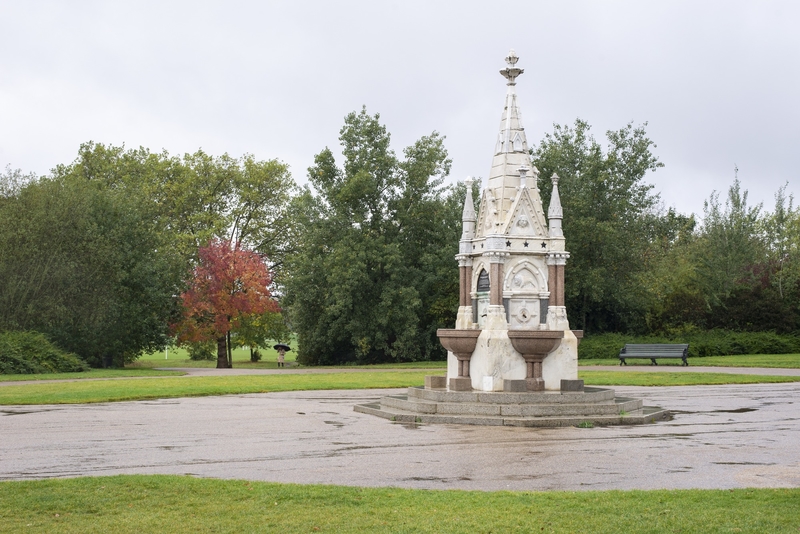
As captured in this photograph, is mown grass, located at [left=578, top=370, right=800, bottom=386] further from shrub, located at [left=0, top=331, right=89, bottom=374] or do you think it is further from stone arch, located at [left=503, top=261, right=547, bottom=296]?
shrub, located at [left=0, top=331, right=89, bottom=374]

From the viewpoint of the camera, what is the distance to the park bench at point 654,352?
1463 inches

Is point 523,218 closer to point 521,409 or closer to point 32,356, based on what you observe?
point 521,409

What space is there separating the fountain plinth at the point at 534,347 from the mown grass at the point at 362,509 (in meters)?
9.69

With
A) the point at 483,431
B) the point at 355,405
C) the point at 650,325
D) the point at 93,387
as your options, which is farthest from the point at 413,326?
the point at 483,431

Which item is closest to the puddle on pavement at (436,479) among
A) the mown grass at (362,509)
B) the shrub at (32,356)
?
the mown grass at (362,509)

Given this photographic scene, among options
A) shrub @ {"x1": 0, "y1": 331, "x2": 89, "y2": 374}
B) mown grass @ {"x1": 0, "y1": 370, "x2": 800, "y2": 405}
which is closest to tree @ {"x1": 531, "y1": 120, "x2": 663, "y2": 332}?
mown grass @ {"x1": 0, "y1": 370, "x2": 800, "y2": 405}

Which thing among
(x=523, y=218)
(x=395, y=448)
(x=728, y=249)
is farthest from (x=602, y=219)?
(x=395, y=448)

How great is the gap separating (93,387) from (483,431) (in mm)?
14586

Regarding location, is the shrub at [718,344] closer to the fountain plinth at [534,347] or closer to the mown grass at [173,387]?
the mown grass at [173,387]

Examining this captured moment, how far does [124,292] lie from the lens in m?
42.7

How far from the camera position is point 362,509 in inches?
346

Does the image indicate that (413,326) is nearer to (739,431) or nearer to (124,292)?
(124,292)

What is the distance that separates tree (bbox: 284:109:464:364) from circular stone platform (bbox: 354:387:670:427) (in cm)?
2610

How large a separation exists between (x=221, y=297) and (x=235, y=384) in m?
20.8
